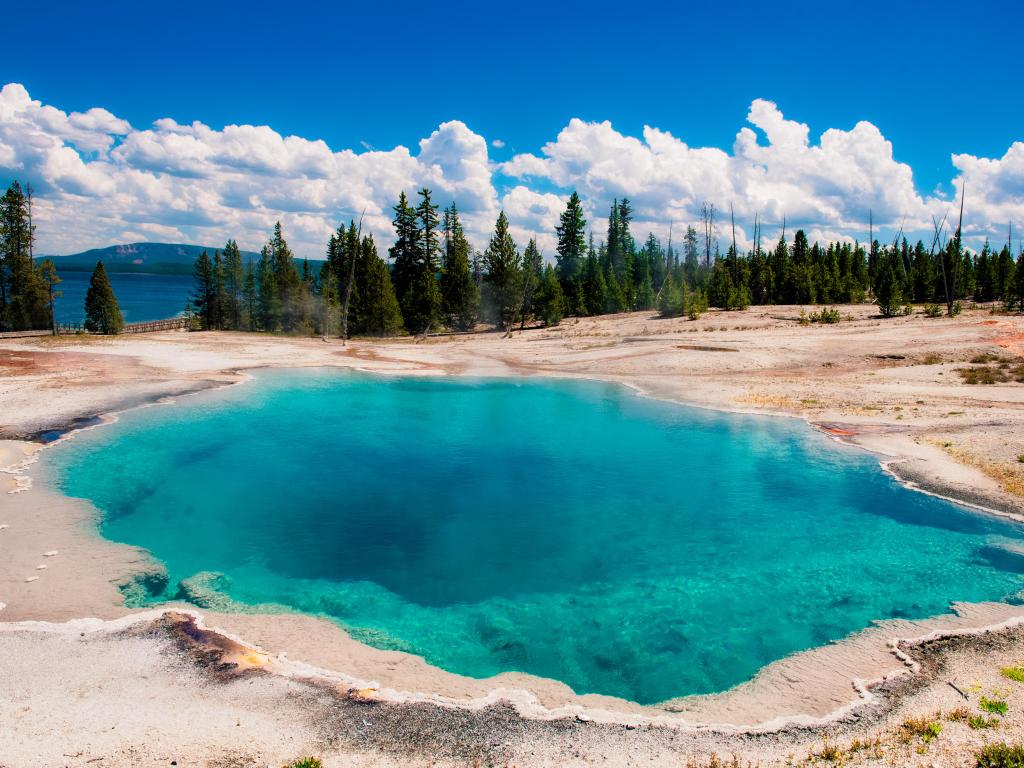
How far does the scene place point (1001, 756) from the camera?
7.61 m

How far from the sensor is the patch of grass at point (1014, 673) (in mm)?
9516

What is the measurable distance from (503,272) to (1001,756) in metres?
63.7

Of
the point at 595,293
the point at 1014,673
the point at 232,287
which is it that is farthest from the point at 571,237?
the point at 1014,673

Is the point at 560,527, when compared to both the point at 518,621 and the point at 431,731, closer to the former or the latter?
the point at 518,621

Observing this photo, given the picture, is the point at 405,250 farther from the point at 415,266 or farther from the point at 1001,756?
the point at 1001,756

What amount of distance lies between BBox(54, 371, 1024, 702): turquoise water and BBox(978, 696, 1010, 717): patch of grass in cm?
→ 291

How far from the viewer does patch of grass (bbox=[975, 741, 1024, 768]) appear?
746cm

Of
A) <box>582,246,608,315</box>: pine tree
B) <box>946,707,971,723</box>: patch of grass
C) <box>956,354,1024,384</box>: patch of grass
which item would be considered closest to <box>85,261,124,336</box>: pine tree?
<box>582,246,608,315</box>: pine tree

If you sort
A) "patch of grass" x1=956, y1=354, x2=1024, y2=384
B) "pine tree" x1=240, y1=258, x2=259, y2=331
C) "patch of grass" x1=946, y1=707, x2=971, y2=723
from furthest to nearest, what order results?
"pine tree" x1=240, y1=258, x2=259, y2=331 < "patch of grass" x1=956, y1=354, x2=1024, y2=384 < "patch of grass" x1=946, y1=707, x2=971, y2=723

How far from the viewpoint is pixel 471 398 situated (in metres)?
36.0

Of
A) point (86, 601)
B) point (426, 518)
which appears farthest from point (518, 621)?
point (86, 601)

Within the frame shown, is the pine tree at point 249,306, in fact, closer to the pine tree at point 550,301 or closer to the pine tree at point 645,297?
the pine tree at point 550,301

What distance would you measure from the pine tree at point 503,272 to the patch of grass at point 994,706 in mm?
58899

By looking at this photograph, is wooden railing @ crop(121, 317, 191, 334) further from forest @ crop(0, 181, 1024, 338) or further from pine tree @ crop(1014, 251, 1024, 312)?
pine tree @ crop(1014, 251, 1024, 312)
